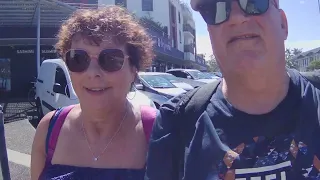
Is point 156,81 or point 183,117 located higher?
point 183,117

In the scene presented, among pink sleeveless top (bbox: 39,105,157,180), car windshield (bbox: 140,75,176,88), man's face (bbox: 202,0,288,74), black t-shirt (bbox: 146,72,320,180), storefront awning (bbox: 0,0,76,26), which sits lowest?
car windshield (bbox: 140,75,176,88)

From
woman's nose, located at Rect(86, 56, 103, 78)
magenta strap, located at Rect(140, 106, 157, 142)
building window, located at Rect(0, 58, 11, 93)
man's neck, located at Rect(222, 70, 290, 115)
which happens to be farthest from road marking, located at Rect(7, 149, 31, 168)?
building window, located at Rect(0, 58, 11, 93)

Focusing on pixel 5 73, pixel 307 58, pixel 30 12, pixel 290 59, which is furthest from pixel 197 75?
pixel 307 58

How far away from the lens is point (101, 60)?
1.93 meters

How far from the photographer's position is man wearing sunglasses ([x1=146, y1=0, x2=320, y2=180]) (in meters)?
1.17

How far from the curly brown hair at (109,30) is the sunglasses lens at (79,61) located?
9cm

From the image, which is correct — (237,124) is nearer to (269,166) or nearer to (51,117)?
(269,166)

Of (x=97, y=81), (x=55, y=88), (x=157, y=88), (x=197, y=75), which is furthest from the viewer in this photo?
(x=197, y=75)

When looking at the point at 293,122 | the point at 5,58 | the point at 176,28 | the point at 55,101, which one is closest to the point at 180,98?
the point at 293,122

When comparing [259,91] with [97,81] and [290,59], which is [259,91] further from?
[290,59]

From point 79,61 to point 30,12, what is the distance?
15.1 m

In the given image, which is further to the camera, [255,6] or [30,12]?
[30,12]

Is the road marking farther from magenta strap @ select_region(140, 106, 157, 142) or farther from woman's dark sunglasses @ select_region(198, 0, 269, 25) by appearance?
woman's dark sunglasses @ select_region(198, 0, 269, 25)

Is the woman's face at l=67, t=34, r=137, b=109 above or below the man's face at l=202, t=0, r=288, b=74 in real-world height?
below
